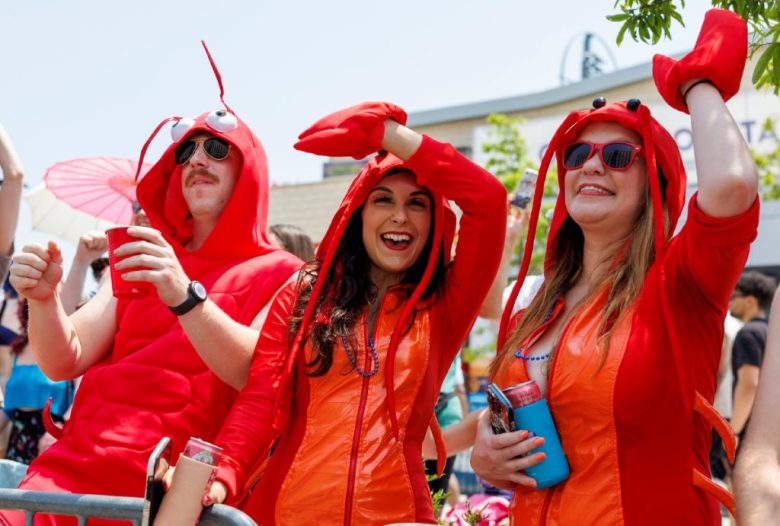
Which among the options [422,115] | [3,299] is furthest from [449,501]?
[422,115]

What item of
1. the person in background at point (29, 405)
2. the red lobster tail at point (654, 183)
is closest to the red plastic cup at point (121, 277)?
the red lobster tail at point (654, 183)

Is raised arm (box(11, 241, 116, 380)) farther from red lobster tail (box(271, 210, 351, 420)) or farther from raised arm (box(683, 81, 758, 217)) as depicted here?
raised arm (box(683, 81, 758, 217))

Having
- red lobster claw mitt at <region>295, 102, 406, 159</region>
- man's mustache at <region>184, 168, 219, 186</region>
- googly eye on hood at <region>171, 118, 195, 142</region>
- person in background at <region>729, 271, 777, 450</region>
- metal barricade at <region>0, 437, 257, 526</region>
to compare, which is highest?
googly eye on hood at <region>171, 118, 195, 142</region>

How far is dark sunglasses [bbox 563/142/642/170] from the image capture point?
277 cm

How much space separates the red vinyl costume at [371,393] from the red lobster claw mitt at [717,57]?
711mm

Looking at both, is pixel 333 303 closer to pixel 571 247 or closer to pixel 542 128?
pixel 571 247

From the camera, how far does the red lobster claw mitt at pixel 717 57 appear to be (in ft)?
8.30

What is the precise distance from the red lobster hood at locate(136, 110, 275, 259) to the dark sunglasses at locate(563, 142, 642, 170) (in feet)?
4.13

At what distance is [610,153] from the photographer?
2.80 metres

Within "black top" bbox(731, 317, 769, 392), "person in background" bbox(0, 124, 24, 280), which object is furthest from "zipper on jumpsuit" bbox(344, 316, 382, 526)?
"black top" bbox(731, 317, 769, 392)

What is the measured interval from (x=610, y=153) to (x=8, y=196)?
93.6 inches

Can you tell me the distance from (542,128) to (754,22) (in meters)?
20.3

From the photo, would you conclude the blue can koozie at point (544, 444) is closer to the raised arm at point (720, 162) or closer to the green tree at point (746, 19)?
the raised arm at point (720, 162)

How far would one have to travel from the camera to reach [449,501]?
7.87m
